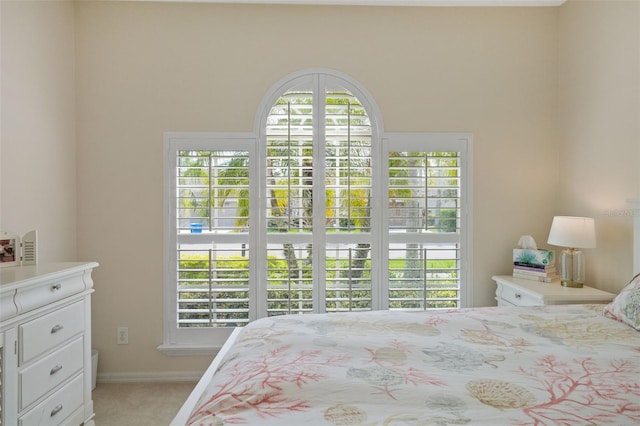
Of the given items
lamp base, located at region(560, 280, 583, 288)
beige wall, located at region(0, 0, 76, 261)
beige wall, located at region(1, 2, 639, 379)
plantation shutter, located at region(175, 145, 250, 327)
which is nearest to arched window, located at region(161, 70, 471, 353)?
plantation shutter, located at region(175, 145, 250, 327)

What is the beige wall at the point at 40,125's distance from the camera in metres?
2.29

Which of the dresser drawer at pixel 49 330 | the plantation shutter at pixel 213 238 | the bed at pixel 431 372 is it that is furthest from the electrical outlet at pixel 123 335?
the bed at pixel 431 372

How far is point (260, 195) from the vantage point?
114 inches

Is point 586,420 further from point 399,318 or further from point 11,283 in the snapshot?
point 11,283

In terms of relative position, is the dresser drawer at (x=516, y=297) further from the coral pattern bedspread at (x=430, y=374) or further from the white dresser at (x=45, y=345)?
the white dresser at (x=45, y=345)

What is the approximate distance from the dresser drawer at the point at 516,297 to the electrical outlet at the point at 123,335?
8.86 feet

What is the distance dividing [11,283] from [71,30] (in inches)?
79.3

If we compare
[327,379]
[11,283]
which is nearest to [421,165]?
[327,379]

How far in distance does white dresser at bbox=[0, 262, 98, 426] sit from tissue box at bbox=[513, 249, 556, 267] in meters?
2.75

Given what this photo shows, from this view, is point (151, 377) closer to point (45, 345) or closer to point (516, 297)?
point (45, 345)

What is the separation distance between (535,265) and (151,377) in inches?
111

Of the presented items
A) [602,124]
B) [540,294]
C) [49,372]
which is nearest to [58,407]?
[49,372]

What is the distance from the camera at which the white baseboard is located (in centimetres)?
291

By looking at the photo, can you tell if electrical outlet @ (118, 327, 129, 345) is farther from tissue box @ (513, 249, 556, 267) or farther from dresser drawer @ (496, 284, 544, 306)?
tissue box @ (513, 249, 556, 267)
